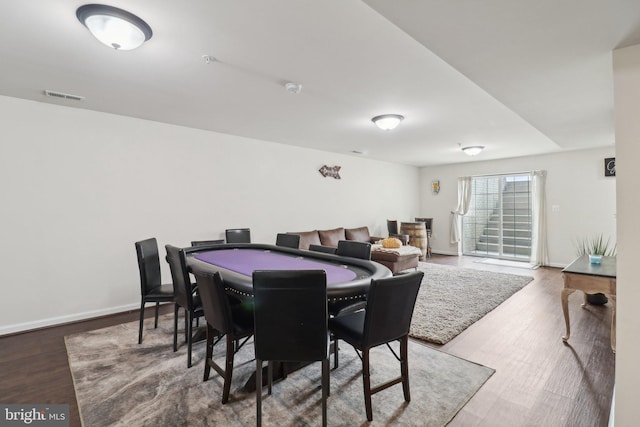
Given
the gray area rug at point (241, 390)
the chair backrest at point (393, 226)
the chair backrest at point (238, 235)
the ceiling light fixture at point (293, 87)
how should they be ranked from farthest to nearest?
the chair backrest at point (393, 226) < the chair backrest at point (238, 235) < the ceiling light fixture at point (293, 87) < the gray area rug at point (241, 390)

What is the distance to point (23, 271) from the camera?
3146mm

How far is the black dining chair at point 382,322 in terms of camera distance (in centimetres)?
170

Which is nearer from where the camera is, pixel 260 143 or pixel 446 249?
pixel 260 143

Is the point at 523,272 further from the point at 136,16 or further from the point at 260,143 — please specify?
the point at 136,16

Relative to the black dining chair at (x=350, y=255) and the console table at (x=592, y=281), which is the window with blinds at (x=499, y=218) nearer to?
the console table at (x=592, y=281)

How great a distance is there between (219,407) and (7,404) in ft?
4.69

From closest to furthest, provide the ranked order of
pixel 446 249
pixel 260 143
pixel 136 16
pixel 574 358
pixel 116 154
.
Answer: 1. pixel 136 16
2. pixel 574 358
3. pixel 116 154
4. pixel 260 143
5. pixel 446 249

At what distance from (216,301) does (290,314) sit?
57 cm

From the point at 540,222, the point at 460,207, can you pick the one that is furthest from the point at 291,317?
the point at 460,207

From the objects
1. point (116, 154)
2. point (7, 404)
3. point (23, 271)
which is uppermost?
point (116, 154)

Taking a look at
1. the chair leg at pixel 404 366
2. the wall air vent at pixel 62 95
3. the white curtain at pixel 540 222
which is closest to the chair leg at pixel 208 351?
the chair leg at pixel 404 366

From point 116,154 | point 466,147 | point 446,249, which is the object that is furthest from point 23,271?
point 446,249

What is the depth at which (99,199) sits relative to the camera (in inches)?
140

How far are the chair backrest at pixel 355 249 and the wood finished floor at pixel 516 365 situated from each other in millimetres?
1129
